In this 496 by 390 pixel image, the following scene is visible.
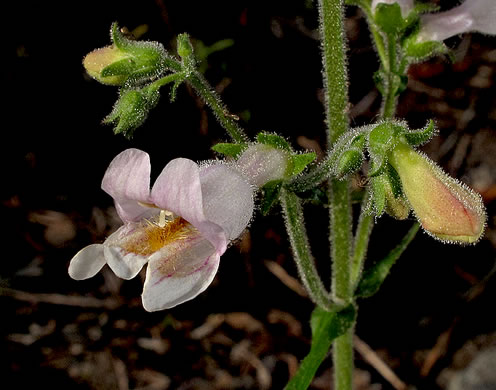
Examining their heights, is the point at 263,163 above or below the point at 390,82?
below

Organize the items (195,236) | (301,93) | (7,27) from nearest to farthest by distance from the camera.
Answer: (195,236) → (7,27) → (301,93)

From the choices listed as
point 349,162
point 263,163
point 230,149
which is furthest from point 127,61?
point 349,162

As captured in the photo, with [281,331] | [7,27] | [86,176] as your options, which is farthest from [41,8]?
[281,331]


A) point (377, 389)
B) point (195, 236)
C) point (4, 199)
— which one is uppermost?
point (195, 236)

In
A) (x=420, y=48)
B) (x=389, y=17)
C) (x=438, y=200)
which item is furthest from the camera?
(x=420, y=48)

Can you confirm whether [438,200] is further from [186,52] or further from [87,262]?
[87,262]

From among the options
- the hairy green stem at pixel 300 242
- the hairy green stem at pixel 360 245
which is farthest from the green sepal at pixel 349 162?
A: the hairy green stem at pixel 360 245

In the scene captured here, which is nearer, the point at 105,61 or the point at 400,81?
the point at 105,61

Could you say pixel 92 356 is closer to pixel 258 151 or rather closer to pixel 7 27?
pixel 7 27
